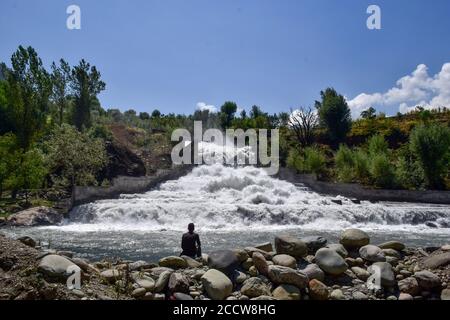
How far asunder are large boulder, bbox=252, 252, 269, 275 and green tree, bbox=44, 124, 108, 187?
2221 cm

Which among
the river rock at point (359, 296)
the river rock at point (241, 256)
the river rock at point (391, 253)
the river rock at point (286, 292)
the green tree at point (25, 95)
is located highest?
the green tree at point (25, 95)

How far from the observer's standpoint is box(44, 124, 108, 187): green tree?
27.8 meters

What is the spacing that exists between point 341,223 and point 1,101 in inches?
1489

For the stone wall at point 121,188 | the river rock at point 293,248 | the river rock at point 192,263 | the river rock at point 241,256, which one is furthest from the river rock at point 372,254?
the stone wall at point 121,188

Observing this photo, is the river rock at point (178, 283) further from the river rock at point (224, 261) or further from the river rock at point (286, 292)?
the river rock at point (286, 292)

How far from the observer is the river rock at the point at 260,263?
810cm

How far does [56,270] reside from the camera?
6.75 meters

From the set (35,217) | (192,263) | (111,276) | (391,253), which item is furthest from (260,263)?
(35,217)

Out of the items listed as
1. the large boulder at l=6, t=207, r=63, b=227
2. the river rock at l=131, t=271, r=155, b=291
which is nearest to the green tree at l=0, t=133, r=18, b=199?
the large boulder at l=6, t=207, r=63, b=227

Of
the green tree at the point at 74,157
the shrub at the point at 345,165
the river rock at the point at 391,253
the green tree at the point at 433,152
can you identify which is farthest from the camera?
the shrub at the point at 345,165

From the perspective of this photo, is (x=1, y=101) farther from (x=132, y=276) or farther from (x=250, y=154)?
(x=132, y=276)

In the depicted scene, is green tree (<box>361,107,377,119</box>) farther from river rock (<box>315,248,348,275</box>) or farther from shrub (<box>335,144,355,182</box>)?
river rock (<box>315,248,348,275</box>)

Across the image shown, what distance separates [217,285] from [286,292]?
4.36 feet

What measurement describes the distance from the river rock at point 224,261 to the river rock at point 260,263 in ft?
1.30
